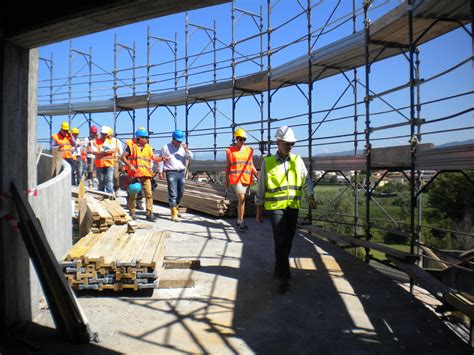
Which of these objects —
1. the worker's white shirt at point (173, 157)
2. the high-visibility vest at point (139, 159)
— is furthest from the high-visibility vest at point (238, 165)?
the high-visibility vest at point (139, 159)

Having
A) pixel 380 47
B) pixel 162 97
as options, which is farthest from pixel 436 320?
pixel 162 97

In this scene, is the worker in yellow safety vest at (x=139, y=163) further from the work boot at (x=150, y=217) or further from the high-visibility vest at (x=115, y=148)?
the high-visibility vest at (x=115, y=148)

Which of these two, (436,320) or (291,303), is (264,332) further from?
(436,320)

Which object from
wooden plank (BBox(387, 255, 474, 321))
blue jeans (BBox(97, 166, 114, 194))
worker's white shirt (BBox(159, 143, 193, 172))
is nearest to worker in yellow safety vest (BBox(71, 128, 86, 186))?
blue jeans (BBox(97, 166, 114, 194))

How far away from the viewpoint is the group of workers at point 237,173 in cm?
520

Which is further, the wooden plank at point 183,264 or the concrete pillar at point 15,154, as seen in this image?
the wooden plank at point 183,264

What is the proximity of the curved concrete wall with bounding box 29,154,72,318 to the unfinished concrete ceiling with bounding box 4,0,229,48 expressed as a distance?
5.10 ft

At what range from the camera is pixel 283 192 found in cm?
521

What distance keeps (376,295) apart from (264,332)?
1.69 metres

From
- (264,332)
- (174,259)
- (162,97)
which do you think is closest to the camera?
(264,332)

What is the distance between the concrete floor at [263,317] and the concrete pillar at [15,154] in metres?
0.29

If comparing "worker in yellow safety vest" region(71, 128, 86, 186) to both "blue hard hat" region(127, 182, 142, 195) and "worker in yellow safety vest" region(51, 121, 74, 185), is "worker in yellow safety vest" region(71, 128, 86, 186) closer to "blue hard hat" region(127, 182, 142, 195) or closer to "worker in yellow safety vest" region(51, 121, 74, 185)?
"worker in yellow safety vest" region(51, 121, 74, 185)

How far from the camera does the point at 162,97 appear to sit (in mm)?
21078

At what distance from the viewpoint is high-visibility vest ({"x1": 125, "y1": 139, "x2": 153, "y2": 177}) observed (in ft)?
29.1
